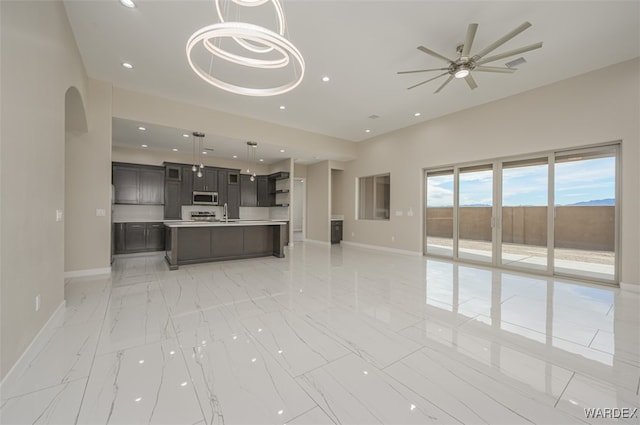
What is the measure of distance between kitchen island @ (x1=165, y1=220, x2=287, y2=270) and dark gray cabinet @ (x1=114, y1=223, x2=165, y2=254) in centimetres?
151

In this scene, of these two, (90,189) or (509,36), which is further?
(90,189)

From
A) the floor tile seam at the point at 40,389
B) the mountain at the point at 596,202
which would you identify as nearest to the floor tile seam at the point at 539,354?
the floor tile seam at the point at 40,389

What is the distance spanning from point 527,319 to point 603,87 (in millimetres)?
4133

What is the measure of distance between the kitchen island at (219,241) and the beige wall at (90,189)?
1093 millimetres

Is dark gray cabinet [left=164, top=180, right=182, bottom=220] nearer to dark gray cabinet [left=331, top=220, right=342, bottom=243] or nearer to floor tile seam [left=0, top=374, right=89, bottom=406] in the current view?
dark gray cabinet [left=331, top=220, right=342, bottom=243]

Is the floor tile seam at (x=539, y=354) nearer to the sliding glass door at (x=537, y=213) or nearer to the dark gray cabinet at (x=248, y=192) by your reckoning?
the sliding glass door at (x=537, y=213)

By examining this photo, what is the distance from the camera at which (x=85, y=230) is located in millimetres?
4328

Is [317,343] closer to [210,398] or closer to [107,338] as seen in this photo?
[210,398]

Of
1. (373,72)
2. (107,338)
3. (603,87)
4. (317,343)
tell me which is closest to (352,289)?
(317,343)

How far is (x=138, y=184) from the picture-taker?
22.8 feet

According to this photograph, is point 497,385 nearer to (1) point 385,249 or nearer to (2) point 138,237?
(1) point 385,249

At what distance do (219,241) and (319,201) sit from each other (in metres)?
4.28

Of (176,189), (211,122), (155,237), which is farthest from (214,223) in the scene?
(176,189)

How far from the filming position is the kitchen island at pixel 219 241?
5.11 metres
